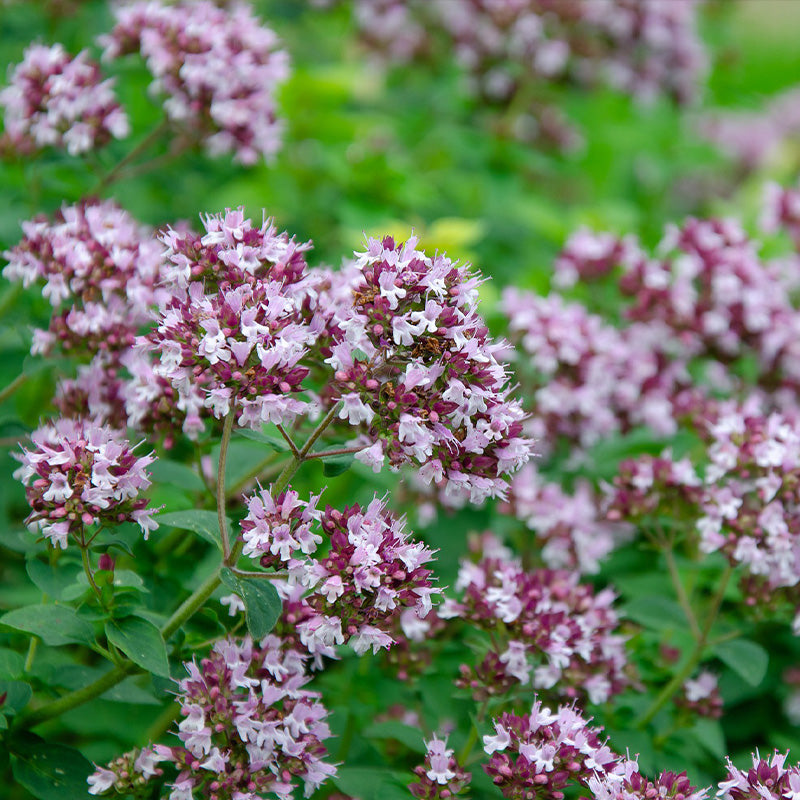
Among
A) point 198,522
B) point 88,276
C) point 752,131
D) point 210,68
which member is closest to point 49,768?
point 198,522

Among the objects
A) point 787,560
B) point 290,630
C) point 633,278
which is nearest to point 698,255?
point 633,278

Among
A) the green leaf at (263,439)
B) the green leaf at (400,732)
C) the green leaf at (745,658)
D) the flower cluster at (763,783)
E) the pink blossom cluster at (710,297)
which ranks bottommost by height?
the green leaf at (400,732)

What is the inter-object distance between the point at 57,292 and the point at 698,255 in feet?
7.71

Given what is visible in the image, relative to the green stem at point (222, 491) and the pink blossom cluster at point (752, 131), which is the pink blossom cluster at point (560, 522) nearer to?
the green stem at point (222, 491)

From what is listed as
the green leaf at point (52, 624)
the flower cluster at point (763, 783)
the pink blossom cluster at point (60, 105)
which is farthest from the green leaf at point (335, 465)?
the pink blossom cluster at point (60, 105)

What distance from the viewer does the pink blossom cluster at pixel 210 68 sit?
2959 mm

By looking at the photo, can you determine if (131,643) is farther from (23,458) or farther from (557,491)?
(557,491)

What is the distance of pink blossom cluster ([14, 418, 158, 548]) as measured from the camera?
1842 millimetres

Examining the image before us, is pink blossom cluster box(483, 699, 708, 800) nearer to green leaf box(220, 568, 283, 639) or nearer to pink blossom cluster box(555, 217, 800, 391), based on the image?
green leaf box(220, 568, 283, 639)

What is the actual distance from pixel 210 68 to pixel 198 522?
1.66m

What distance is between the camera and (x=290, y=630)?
2059mm

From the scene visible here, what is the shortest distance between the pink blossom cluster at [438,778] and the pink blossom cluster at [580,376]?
4.39 ft

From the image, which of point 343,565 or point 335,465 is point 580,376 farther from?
point 343,565

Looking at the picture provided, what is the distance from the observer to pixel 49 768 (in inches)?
79.9
